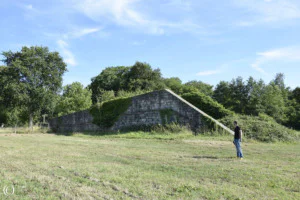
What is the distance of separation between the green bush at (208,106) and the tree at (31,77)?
15355 mm

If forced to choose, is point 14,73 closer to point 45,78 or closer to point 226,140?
point 45,78

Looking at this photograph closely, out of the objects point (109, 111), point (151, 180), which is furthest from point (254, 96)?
point (151, 180)

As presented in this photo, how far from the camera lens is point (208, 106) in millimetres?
20078

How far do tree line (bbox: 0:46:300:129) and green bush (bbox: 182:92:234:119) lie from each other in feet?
21.3

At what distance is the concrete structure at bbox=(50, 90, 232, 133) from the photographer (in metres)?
18.3

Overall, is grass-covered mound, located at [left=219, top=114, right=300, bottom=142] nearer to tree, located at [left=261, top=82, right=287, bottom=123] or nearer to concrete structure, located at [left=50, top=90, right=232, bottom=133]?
concrete structure, located at [left=50, top=90, right=232, bottom=133]

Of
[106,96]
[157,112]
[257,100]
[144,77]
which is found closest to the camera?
[157,112]

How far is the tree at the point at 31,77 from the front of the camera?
2570 centimetres

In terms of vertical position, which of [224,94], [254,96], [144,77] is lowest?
[254,96]

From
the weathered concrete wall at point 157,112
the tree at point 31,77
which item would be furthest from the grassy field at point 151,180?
the tree at point 31,77

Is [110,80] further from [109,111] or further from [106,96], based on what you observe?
[109,111]

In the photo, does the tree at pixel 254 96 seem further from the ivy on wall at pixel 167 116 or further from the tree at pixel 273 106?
the ivy on wall at pixel 167 116

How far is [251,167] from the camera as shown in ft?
24.3

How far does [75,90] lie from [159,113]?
26.4 metres
